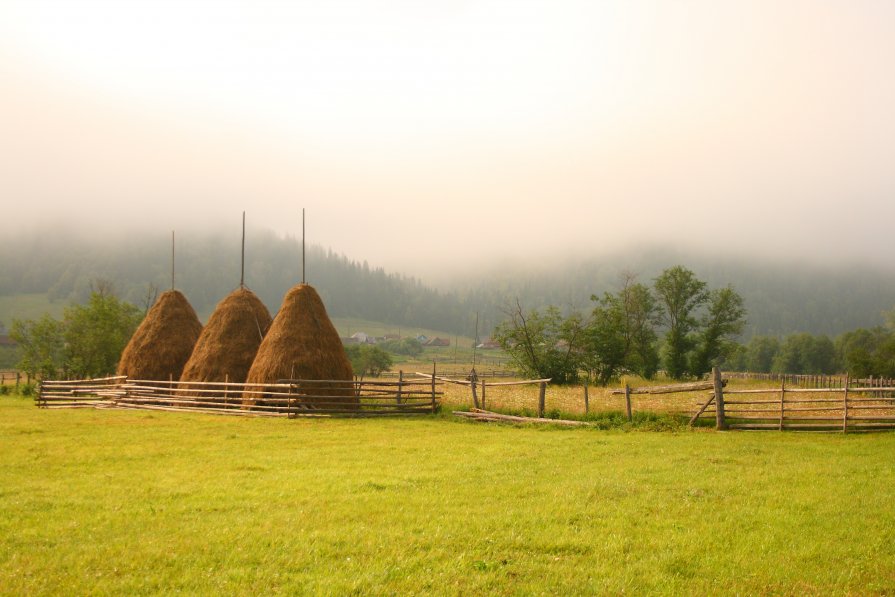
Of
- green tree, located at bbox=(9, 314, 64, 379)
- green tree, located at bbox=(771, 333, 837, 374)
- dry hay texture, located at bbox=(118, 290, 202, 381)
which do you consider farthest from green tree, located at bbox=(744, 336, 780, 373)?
green tree, located at bbox=(9, 314, 64, 379)

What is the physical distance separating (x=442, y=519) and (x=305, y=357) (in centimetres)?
1795

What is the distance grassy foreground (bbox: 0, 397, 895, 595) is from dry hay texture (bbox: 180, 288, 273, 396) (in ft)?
40.3

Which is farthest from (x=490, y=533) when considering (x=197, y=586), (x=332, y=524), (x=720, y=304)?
(x=720, y=304)

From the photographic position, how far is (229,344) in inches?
1107

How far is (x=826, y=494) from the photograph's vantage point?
9.88 metres

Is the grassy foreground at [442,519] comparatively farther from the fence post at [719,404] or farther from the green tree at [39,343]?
the green tree at [39,343]

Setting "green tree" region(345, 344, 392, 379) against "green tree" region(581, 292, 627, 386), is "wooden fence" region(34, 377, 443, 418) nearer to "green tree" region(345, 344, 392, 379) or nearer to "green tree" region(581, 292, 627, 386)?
"green tree" region(581, 292, 627, 386)

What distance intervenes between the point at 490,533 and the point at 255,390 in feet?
63.7

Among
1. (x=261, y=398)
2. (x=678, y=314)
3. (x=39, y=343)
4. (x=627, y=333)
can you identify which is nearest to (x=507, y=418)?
(x=261, y=398)

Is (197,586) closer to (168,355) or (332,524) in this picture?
(332,524)

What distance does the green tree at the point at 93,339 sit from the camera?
41469mm

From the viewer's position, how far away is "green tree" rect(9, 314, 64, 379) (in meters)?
41.3

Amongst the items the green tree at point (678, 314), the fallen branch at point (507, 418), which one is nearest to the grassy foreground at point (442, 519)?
the fallen branch at point (507, 418)

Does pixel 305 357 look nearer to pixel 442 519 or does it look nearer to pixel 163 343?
pixel 163 343
